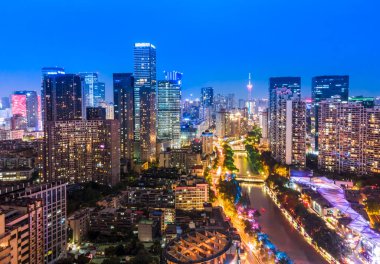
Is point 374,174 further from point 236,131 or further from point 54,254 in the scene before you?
point 236,131

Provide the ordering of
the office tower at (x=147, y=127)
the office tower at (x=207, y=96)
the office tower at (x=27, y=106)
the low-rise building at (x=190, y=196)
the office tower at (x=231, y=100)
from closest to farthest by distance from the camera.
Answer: the low-rise building at (x=190, y=196)
the office tower at (x=147, y=127)
the office tower at (x=27, y=106)
the office tower at (x=207, y=96)
the office tower at (x=231, y=100)

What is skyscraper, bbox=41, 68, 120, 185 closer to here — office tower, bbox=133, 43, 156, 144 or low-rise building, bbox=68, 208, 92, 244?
low-rise building, bbox=68, 208, 92, 244

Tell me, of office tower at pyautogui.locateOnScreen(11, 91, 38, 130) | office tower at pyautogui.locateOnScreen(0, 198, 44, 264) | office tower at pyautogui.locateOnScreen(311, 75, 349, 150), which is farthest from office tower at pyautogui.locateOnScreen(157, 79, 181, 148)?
office tower at pyautogui.locateOnScreen(0, 198, 44, 264)

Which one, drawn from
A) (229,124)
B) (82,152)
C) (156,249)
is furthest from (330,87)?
(156,249)

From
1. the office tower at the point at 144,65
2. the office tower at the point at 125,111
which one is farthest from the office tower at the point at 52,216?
the office tower at the point at 144,65

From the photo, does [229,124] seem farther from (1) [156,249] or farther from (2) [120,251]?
(2) [120,251]

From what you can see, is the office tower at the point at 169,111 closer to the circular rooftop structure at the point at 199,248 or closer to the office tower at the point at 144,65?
the office tower at the point at 144,65
